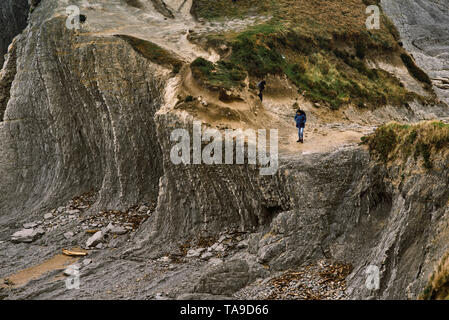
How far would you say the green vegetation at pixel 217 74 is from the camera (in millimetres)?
30250

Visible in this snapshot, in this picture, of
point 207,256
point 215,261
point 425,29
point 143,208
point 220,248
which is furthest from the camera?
point 425,29

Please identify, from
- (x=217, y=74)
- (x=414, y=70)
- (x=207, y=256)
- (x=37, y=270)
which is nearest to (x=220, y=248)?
(x=207, y=256)

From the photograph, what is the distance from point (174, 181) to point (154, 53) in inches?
494

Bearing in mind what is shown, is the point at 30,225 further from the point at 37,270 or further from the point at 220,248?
the point at 220,248

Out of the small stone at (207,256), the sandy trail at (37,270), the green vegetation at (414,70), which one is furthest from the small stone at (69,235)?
the green vegetation at (414,70)

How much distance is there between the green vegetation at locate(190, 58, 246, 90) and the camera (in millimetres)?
30250

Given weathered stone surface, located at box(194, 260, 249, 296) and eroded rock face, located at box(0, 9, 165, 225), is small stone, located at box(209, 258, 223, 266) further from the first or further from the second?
eroded rock face, located at box(0, 9, 165, 225)

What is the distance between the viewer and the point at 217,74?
3156 centimetres

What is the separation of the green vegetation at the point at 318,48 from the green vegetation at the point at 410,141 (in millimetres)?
12432

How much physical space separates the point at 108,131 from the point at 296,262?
2186cm

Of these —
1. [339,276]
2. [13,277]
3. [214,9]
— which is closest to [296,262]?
[339,276]

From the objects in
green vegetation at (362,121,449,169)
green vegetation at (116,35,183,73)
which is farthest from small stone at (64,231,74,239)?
green vegetation at (362,121,449,169)

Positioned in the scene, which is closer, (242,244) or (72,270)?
(242,244)

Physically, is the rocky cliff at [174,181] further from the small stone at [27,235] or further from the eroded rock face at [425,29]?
the eroded rock face at [425,29]
